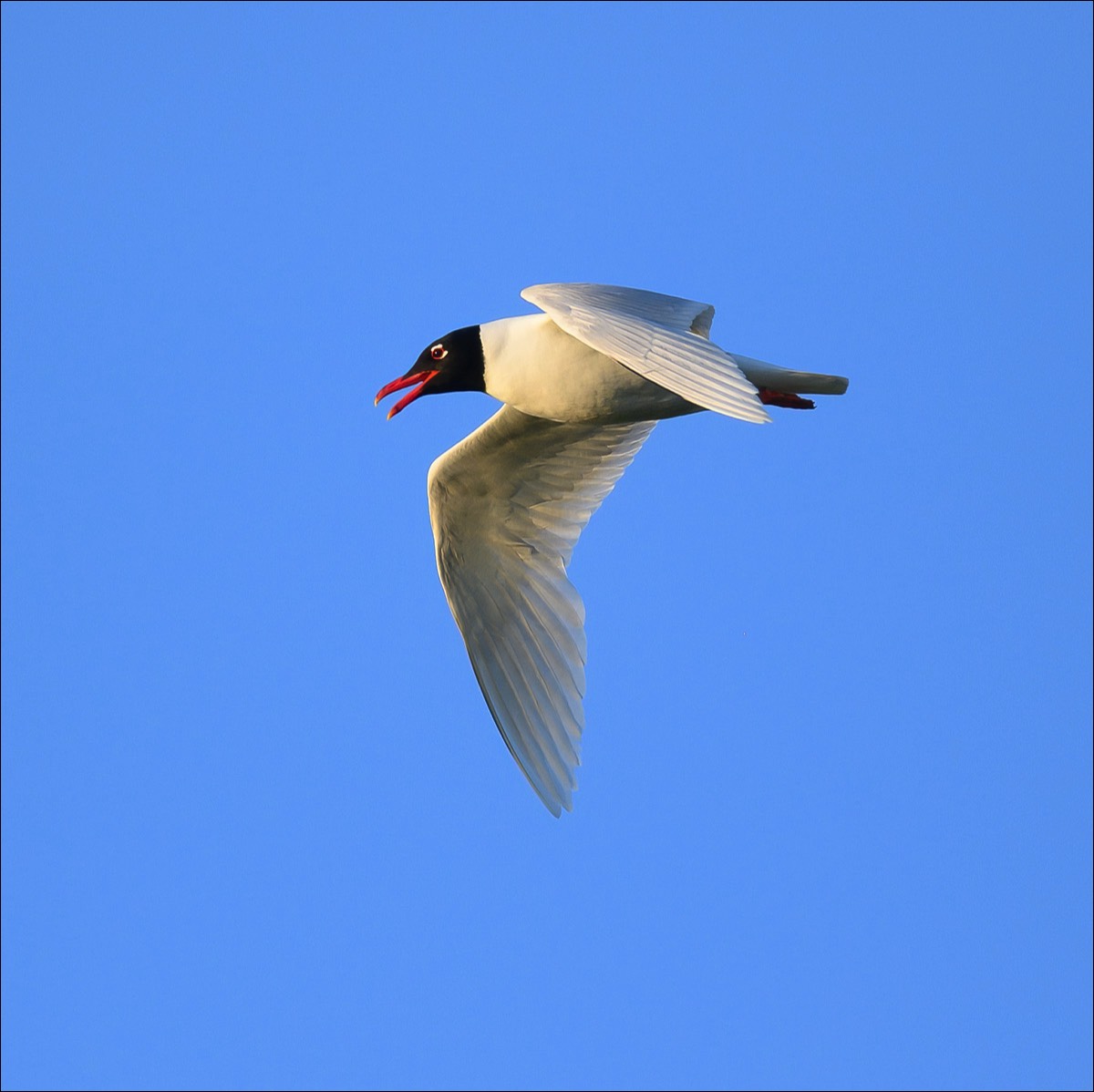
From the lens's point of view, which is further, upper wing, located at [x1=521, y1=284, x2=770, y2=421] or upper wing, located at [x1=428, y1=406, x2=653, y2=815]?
upper wing, located at [x1=428, y1=406, x2=653, y2=815]

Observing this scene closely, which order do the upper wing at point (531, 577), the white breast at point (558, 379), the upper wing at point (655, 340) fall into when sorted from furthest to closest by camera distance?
the upper wing at point (531, 577), the white breast at point (558, 379), the upper wing at point (655, 340)

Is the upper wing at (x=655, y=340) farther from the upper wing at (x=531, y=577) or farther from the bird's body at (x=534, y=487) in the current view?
the upper wing at (x=531, y=577)

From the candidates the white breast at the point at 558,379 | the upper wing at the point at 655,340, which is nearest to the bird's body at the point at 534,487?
the white breast at the point at 558,379

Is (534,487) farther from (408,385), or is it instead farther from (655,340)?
(655,340)

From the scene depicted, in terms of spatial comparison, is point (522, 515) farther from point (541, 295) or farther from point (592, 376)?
point (541, 295)

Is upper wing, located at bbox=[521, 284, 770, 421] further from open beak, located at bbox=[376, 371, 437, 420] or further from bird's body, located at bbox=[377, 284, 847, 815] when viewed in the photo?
open beak, located at bbox=[376, 371, 437, 420]

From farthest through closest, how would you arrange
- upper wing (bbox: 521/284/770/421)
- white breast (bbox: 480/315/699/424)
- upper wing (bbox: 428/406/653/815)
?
upper wing (bbox: 428/406/653/815) → white breast (bbox: 480/315/699/424) → upper wing (bbox: 521/284/770/421)

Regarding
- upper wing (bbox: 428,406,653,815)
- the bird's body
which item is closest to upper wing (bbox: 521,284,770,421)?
the bird's body
